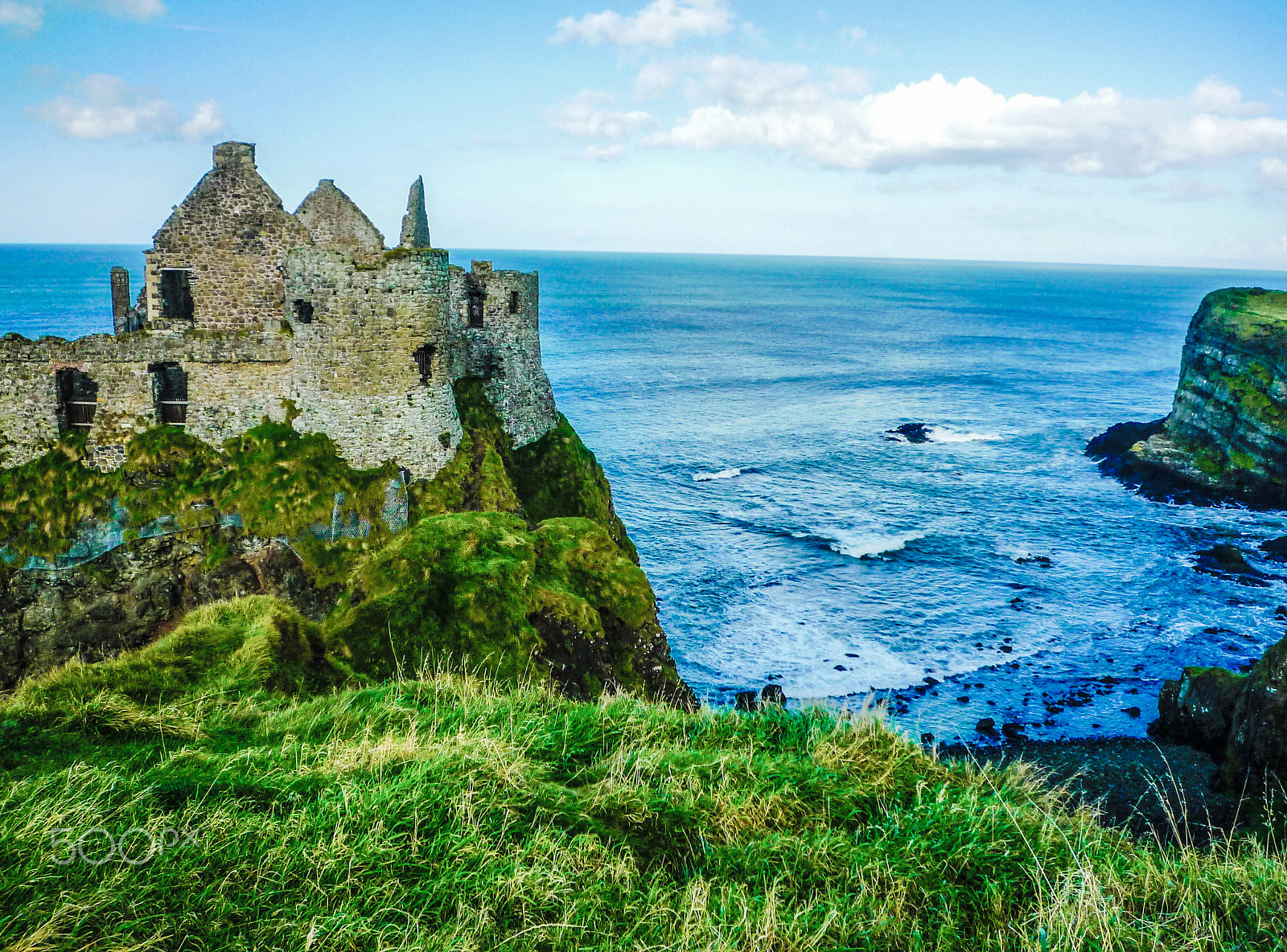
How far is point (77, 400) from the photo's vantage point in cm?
2262

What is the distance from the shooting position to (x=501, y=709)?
9625mm

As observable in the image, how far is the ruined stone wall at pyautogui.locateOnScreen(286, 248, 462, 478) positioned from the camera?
21.8 meters

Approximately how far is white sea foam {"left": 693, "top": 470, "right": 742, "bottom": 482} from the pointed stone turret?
32.6 metres

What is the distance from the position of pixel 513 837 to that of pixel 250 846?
6.79 feet

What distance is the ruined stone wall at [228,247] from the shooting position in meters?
23.5

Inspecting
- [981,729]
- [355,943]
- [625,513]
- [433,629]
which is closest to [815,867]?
[355,943]

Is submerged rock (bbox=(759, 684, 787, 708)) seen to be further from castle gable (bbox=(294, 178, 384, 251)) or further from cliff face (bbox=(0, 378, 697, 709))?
castle gable (bbox=(294, 178, 384, 251))

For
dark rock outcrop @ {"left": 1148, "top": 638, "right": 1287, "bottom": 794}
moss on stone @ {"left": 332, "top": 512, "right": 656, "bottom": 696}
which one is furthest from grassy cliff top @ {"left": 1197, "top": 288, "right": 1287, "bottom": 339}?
moss on stone @ {"left": 332, "top": 512, "right": 656, "bottom": 696}

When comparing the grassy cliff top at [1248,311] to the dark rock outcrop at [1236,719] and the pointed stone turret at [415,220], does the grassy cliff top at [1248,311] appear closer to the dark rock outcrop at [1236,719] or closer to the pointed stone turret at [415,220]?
the dark rock outcrop at [1236,719]

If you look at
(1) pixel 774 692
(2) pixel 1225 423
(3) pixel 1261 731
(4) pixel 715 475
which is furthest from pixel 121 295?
(2) pixel 1225 423

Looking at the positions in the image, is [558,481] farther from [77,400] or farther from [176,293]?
[77,400]

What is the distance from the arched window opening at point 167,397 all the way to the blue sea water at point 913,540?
66.7ft

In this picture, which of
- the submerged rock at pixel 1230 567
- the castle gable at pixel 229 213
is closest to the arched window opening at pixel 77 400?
the castle gable at pixel 229 213

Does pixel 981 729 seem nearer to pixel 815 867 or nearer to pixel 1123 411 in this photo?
pixel 815 867
